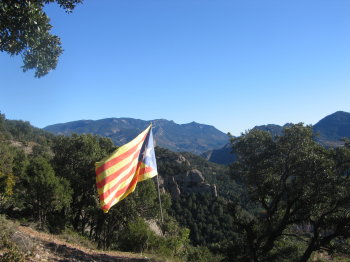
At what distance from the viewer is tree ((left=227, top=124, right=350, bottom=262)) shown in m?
12.5

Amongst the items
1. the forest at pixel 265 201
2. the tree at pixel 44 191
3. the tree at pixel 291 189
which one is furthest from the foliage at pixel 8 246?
the tree at pixel 44 191

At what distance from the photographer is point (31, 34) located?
9.04 m

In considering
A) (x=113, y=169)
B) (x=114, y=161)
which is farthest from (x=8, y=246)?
(x=114, y=161)

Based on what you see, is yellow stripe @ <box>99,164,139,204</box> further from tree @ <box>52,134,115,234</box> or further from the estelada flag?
tree @ <box>52,134,115,234</box>

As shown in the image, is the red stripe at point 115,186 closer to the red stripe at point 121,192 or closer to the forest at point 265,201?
the red stripe at point 121,192

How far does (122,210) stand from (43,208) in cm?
631

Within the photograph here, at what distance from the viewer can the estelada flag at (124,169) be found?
9.36m

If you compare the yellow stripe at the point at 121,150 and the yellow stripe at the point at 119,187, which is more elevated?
the yellow stripe at the point at 121,150

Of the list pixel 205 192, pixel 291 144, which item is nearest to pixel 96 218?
pixel 291 144

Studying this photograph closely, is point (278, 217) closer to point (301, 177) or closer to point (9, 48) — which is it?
point (301, 177)

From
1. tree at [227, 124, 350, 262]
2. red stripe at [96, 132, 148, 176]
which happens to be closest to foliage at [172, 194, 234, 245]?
tree at [227, 124, 350, 262]

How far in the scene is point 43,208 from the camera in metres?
23.8

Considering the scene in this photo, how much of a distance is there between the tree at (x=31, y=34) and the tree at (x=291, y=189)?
9772 mm

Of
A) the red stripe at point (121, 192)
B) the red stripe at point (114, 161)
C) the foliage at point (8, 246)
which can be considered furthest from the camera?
the red stripe at point (114, 161)
